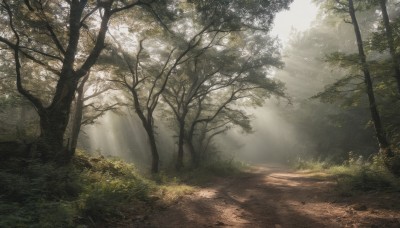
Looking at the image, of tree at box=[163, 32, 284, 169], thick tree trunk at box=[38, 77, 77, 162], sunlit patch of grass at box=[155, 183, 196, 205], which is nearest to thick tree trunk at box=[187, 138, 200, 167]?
tree at box=[163, 32, 284, 169]

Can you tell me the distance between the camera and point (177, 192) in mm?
11234

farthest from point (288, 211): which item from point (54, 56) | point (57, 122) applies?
point (54, 56)

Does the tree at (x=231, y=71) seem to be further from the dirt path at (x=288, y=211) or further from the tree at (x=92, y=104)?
the dirt path at (x=288, y=211)

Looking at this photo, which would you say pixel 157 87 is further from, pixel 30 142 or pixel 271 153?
pixel 271 153

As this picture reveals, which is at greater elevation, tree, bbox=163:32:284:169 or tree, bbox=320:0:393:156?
tree, bbox=163:32:284:169

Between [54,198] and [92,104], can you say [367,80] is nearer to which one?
[54,198]

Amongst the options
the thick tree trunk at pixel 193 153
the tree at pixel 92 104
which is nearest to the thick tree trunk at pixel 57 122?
the tree at pixel 92 104

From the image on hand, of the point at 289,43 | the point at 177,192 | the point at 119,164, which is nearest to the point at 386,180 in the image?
the point at 177,192

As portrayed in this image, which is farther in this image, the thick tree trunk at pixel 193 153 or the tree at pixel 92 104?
the thick tree trunk at pixel 193 153

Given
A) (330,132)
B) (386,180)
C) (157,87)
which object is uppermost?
(157,87)

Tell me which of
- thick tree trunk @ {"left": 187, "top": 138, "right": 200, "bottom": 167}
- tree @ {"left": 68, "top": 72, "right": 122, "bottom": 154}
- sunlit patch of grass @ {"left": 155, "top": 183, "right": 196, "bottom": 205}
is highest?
tree @ {"left": 68, "top": 72, "right": 122, "bottom": 154}

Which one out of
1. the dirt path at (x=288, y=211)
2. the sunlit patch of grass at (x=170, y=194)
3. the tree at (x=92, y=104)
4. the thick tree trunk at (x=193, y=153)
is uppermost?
the tree at (x=92, y=104)

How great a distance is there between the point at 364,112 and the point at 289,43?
2090 centimetres

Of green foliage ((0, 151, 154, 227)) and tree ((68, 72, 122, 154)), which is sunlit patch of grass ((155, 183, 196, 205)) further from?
tree ((68, 72, 122, 154))
